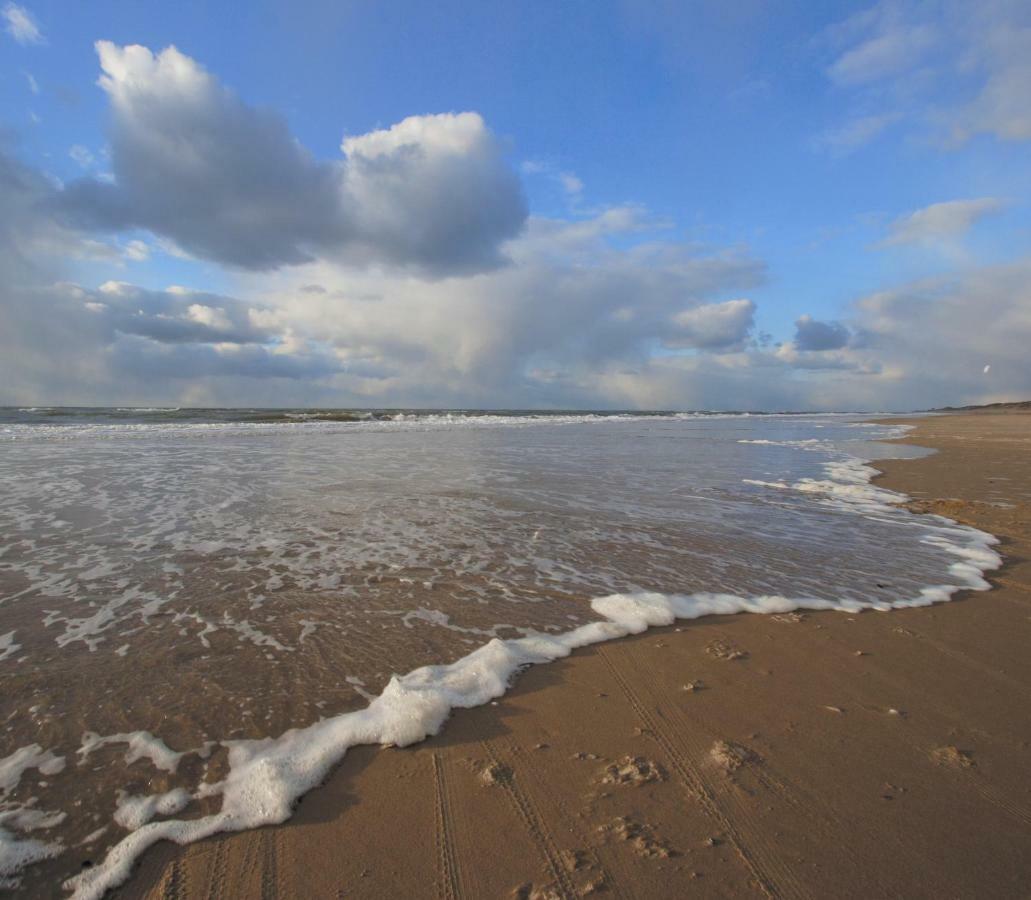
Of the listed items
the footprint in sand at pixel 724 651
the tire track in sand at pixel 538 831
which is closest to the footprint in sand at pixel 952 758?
the footprint in sand at pixel 724 651

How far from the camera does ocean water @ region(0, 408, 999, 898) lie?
2.62m

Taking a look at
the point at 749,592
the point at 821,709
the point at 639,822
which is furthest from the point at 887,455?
the point at 639,822

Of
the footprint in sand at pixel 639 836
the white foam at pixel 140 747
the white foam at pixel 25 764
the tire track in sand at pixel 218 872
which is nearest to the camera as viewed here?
the tire track in sand at pixel 218 872

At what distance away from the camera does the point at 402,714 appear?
10.3ft

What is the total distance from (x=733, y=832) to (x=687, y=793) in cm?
25

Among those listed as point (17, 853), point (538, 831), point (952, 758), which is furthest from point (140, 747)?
point (952, 758)

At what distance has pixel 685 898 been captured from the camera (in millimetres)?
2055

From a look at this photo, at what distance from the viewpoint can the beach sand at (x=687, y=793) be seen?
2.14 m

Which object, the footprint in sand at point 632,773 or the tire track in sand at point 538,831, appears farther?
the footprint in sand at point 632,773

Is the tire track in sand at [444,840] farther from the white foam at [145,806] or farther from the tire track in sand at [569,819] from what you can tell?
the white foam at [145,806]

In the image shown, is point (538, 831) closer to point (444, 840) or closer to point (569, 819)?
point (569, 819)

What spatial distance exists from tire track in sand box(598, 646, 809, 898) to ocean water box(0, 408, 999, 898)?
109cm

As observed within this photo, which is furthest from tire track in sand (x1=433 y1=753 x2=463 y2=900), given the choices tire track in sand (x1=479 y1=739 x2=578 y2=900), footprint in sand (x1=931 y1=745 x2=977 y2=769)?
footprint in sand (x1=931 y1=745 x2=977 y2=769)

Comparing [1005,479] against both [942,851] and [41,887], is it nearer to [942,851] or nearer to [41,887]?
[942,851]
